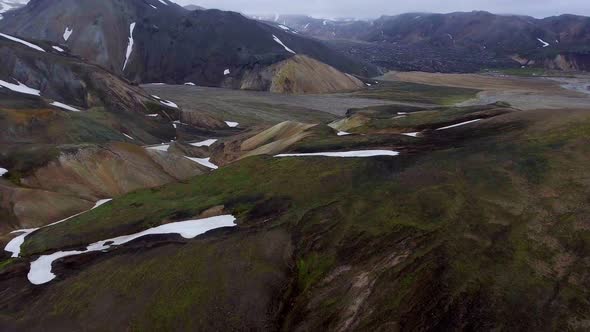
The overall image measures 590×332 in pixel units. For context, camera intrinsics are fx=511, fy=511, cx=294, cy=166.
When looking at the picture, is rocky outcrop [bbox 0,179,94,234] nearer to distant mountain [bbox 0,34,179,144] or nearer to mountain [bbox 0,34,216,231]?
mountain [bbox 0,34,216,231]

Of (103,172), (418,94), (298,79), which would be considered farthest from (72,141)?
(418,94)

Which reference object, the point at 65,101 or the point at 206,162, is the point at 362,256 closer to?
the point at 206,162

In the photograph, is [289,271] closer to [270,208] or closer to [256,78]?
[270,208]

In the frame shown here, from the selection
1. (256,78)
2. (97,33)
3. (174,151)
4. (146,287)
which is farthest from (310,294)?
(97,33)

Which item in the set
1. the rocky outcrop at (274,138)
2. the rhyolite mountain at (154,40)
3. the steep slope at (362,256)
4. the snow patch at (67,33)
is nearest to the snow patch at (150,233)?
the steep slope at (362,256)

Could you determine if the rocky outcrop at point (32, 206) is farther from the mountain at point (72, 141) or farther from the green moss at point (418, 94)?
the green moss at point (418, 94)

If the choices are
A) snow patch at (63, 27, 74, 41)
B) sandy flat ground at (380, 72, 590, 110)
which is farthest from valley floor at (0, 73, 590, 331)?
snow patch at (63, 27, 74, 41)
